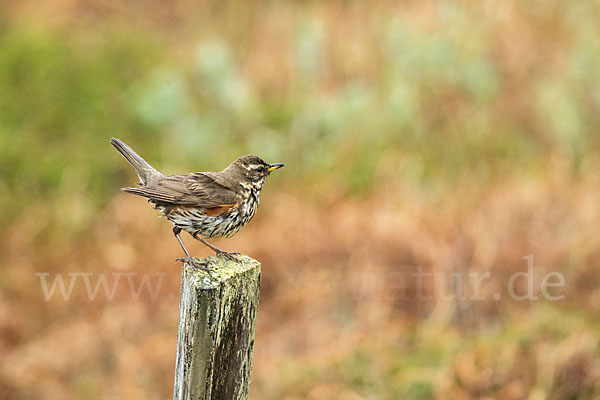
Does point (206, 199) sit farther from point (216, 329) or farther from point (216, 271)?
point (216, 329)

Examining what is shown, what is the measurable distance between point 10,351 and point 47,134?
143 inches

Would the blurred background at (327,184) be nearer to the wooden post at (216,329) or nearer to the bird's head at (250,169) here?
the bird's head at (250,169)

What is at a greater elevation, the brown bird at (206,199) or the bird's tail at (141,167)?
the bird's tail at (141,167)

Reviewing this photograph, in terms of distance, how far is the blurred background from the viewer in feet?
22.5

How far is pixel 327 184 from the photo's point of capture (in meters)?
9.19

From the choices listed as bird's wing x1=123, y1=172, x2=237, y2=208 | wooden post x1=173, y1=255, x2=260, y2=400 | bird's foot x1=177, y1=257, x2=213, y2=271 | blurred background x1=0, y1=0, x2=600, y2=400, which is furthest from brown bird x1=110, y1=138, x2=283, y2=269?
blurred background x1=0, y1=0, x2=600, y2=400

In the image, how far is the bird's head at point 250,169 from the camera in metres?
4.08

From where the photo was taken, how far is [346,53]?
37.2 ft

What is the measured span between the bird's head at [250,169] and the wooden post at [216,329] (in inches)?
31.2

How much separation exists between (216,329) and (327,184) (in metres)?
6.04

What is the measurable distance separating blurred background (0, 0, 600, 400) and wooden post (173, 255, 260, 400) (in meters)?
3.08

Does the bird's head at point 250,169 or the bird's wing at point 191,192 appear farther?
the bird's head at point 250,169

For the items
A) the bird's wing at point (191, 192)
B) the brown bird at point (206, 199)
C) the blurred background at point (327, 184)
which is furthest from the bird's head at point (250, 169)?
the blurred background at point (327, 184)

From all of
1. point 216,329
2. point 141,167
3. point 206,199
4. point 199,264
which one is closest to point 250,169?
point 206,199
